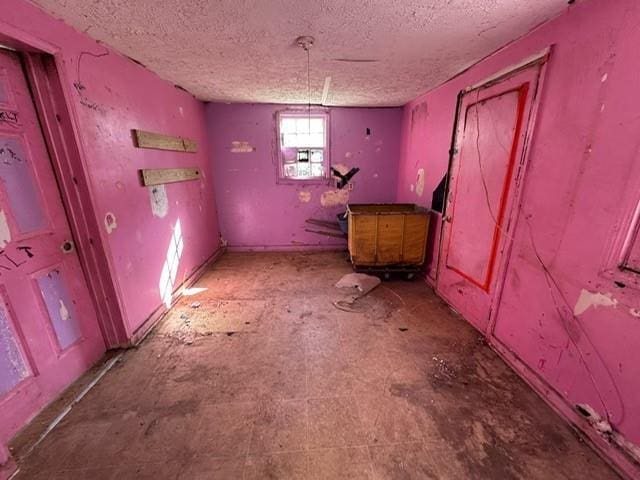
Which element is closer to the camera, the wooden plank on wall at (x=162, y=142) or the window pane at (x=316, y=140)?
the wooden plank on wall at (x=162, y=142)

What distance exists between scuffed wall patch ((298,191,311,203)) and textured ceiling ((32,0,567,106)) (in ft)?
6.00

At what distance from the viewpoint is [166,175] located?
9.04ft

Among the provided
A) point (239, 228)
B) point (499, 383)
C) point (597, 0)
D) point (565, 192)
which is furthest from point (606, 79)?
point (239, 228)

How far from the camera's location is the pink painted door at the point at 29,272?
4.68 ft

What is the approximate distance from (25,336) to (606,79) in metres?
3.56

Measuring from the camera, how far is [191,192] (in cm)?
341

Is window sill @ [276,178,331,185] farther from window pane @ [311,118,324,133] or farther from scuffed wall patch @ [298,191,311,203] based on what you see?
window pane @ [311,118,324,133]

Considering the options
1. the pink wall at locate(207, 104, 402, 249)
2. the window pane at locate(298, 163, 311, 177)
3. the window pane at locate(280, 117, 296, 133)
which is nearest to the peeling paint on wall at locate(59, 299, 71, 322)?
the pink wall at locate(207, 104, 402, 249)

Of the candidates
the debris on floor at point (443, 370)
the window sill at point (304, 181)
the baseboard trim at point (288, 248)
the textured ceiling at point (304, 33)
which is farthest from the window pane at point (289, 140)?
the debris on floor at point (443, 370)

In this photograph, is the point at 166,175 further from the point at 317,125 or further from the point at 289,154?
the point at 317,125

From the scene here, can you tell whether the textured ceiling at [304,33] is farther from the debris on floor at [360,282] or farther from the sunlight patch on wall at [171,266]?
the debris on floor at [360,282]

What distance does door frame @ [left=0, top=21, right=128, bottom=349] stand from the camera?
60.2 inches

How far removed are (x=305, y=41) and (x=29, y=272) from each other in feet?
7.84

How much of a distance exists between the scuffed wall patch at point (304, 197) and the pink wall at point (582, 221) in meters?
2.98
